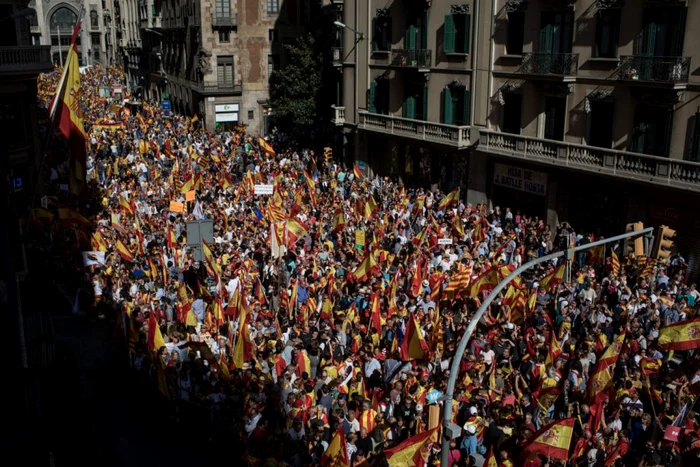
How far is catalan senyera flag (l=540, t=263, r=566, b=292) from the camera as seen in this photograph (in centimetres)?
1766

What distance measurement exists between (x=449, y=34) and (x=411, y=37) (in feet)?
10.3

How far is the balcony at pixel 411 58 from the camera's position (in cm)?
3281

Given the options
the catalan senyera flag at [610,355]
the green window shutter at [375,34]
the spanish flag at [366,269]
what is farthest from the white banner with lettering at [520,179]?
the catalan senyera flag at [610,355]

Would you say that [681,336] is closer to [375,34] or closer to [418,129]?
[418,129]

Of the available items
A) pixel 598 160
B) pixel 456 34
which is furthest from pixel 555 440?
pixel 456 34

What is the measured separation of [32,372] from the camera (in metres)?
15.5

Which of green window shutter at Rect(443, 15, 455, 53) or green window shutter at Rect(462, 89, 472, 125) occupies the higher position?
green window shutter at Rect(443, 15, 455, 53)

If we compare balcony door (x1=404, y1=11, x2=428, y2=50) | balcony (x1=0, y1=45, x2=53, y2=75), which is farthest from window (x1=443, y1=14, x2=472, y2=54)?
balcony (x1=0, y1=45, x2=53, y2=75)

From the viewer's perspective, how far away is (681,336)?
44.7ft

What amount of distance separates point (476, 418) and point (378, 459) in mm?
1739

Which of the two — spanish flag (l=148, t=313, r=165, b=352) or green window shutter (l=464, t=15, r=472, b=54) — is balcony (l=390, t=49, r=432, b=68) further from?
spanish flag (l=148, t=313, r=165, b=352)

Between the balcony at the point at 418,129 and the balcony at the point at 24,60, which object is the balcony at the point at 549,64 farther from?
the balcony at the point at 24,60

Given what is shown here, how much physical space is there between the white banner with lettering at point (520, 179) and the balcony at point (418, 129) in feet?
6.34

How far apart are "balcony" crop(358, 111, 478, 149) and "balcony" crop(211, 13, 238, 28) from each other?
2095 cm
